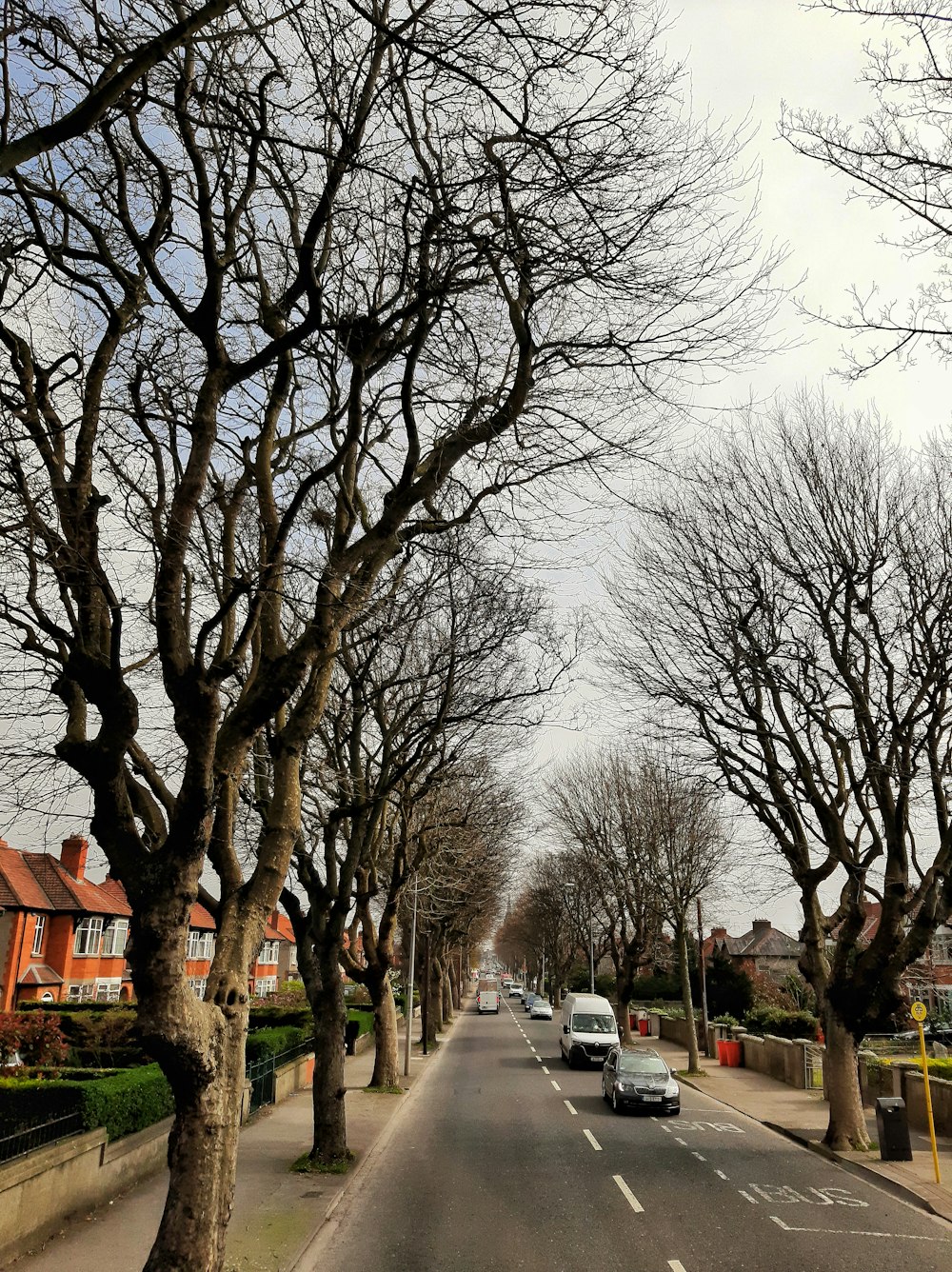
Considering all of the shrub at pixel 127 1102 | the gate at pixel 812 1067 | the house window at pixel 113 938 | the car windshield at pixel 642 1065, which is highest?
the house window at pixel 113 938

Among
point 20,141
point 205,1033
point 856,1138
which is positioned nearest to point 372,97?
point 20,141

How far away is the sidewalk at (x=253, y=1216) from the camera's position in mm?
8766

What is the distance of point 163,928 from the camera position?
615 cm

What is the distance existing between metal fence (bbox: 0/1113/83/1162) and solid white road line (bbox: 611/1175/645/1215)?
6.83 m

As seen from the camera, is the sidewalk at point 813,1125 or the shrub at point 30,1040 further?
the shrub at point 30,1040

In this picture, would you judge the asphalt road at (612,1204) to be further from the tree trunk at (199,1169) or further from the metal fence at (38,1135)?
the tree trunk at (199,1169)

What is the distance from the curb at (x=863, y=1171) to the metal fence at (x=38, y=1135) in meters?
10.5

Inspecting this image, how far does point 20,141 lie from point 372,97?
3064 mm

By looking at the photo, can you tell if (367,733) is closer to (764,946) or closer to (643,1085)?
(643,1085)

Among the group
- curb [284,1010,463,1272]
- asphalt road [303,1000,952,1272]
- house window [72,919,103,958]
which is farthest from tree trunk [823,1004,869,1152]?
house window [72,919,103,958]

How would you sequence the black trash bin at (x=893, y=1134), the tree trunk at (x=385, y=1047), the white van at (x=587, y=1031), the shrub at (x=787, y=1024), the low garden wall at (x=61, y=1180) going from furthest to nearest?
1. the shrub at (x=787, y=1024)
2. the white van at (x=587, y=1031)
3. the tree trunk at (x=385, y=1047)
4. the black trash bin at (x=893, y=1134)
5. the low garden wall at (x=61, y=1180)

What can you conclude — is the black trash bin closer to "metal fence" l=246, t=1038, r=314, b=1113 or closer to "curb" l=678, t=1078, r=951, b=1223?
"curb" l=678, t=1078, r=951, b=1223

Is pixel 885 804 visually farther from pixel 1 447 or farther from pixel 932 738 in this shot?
pixel 1 447

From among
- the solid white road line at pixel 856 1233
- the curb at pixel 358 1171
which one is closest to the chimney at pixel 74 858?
the curb at pixel 358 1171
